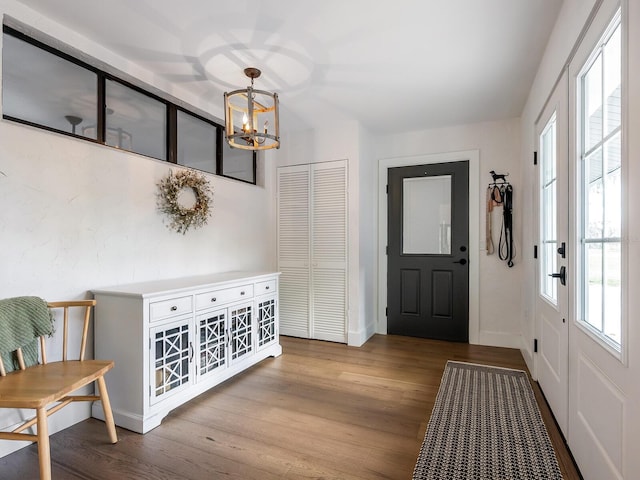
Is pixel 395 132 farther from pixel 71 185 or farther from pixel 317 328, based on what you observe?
pixel 71 185

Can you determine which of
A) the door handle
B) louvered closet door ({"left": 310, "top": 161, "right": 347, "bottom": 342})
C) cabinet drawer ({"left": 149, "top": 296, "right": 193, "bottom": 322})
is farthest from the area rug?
cabinet drawer ({"left": 149, "top": 296, "right": 193, "bottom": 322})

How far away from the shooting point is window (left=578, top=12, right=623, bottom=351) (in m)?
1.41

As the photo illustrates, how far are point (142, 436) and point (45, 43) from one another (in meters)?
2.46

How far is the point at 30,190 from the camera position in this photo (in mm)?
2027

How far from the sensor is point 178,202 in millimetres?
2988

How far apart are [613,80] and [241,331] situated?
2.84 m

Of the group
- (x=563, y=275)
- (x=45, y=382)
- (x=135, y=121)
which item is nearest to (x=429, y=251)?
(x=563, y=275)

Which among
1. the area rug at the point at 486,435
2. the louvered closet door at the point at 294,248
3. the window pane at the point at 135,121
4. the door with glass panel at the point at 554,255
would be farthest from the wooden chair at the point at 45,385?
the door with glass panel at the point at 554,255

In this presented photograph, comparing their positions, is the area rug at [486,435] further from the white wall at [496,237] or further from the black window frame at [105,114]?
the black window frame at [105,114]

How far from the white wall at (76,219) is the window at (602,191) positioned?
2833mm

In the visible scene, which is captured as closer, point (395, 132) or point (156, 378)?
point (156, 378)

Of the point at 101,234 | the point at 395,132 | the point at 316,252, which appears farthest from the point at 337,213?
the point at 101,234

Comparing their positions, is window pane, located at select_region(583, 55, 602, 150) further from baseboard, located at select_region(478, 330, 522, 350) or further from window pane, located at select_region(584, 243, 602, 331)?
baseboard, located at select_region(478, 330, 522, 350)

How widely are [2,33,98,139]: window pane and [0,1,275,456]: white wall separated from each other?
139mm
